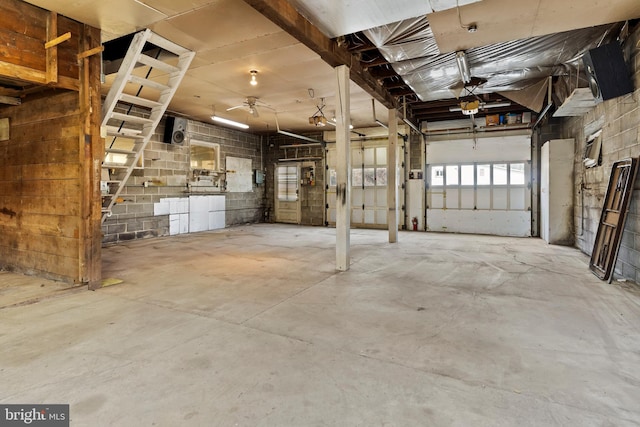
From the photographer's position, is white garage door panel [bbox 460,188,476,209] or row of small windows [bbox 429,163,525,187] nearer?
row of small windows [bbox 429,163,525,187]

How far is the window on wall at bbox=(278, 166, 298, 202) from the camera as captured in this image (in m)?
11.3

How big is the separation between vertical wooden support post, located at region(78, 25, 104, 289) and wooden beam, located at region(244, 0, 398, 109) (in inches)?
82.0

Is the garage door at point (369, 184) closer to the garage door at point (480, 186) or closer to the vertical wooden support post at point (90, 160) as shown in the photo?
the garage door at point (480, 186)

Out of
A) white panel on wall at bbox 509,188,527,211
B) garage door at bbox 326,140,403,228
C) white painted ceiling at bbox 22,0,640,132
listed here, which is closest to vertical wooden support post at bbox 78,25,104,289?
white painted ceiling at bbox 22,0,640,132

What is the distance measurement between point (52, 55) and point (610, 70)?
21.0 ft

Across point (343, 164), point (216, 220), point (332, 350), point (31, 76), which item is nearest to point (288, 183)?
point (216, 220)

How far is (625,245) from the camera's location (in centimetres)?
414

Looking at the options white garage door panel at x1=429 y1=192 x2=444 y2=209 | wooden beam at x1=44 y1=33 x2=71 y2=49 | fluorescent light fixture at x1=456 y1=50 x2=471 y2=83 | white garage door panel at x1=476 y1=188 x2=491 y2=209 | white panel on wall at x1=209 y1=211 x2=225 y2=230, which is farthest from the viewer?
white panel on wall at x1=209 y1=211 x2=225 y2=230

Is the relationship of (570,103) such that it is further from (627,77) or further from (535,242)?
(535,242)

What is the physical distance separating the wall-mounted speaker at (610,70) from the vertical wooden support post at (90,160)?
236 inches

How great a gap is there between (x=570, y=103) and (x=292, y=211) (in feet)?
26.5

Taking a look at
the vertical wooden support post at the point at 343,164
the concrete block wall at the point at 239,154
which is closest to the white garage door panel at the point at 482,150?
the vertical wooden support post at the point at 343,164

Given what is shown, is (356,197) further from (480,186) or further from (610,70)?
(610,70)

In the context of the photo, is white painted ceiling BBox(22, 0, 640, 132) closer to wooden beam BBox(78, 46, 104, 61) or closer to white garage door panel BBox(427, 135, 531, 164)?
wooden beam BBox(78, 46, 104, 61)
